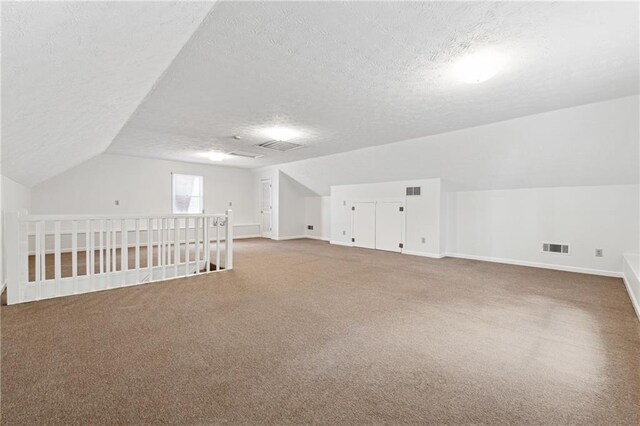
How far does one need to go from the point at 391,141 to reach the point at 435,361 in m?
4.39

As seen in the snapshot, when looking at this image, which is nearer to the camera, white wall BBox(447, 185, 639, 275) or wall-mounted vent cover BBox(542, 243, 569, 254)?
white wall BBox(447, 185, 639, 275)

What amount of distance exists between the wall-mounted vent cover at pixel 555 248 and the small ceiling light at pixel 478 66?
12.7ft

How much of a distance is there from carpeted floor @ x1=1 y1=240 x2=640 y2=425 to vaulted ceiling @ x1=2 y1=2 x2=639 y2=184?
1694 mm

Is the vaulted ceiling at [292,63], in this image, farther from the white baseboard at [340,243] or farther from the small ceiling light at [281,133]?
the white baseboard at [340,243]

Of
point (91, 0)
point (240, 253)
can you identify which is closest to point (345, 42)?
point (91, 0)

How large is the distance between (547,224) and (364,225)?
12.8 ft

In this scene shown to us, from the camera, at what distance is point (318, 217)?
955 cm

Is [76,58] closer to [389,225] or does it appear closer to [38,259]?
[38,259]

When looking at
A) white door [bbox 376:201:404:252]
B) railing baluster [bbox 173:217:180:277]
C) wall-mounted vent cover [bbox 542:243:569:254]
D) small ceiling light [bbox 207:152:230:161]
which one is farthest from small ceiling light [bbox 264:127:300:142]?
wall-mounted vent cover [bbox 542:243:569:254]

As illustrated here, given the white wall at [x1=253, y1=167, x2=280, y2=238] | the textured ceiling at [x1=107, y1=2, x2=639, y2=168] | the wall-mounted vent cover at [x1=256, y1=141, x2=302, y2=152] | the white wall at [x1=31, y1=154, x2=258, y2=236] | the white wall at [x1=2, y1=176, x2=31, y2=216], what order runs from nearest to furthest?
the textured ceiling at [x1=107, y1=2, x2=639, y2=168] < the white wall at [x1=2, y1=176, x2=31, y2=216] < the wall-mounted vent cover at [x1=256, y1=141, x2=302, y2=152] < the white wall at [x1=31, y1=154, x2=258, y2=236] < the white wall at [x1=253, y1=167, x2=280, y2=238]

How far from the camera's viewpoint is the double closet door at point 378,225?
7.02 meters

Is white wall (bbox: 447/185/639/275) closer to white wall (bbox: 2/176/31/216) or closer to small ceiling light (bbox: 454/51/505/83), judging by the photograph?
small ceiling light (bbox: 454/51/505/83)

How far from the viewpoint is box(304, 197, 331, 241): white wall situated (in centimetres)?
926

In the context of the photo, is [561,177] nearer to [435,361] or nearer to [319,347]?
[435,361]
